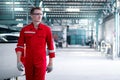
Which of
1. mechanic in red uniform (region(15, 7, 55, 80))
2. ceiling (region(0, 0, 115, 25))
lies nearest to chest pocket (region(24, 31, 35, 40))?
mechanic in red uniform (region(15, 7, 55, 80))

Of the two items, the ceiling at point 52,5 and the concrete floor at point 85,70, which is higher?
the ceiling at point 52,5

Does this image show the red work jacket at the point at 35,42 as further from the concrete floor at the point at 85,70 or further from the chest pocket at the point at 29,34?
the concrete floor at the point at 85,70

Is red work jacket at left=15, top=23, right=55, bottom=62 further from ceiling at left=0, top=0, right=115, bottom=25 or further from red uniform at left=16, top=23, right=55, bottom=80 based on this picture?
ceiling at left=0, top=0, right=115, bottom=25

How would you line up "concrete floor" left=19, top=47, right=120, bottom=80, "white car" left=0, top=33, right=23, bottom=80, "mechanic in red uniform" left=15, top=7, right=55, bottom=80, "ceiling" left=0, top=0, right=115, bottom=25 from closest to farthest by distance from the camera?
"mechanic in red uniform" left=15, top=7, right=55, bottom=80
"white car" left=0, top=33, right=23, bottom=80
"concrete floor" left=19, top=47, right=120, bottom=80
"ceiling" left=0, top=0, right=115, bottom=25

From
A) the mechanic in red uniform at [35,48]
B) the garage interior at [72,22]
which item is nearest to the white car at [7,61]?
the garage interior at [72,22]

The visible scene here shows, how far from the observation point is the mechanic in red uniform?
5.44 meters

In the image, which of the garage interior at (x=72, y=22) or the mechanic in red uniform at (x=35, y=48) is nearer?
the mechanic in red uniform at (x=35, y=48)

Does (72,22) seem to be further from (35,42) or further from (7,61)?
(35,42)

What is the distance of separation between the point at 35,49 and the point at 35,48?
0.06 ft

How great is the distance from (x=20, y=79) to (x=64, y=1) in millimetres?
17149

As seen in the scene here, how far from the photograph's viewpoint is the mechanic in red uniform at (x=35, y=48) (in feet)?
17.9

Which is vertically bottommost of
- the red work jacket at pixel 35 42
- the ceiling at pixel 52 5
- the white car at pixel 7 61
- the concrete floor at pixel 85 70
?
the concrete floor at pixel 85 70

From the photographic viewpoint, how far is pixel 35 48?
546 cm

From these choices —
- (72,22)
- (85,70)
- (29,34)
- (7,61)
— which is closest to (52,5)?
(85,70)
